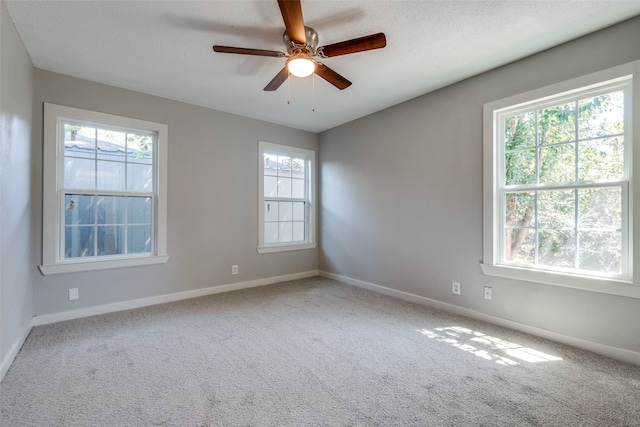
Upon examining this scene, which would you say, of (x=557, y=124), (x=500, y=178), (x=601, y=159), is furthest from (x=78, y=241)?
(x=601, y=159)

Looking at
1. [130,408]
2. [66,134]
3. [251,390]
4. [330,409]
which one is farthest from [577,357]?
[66,134]

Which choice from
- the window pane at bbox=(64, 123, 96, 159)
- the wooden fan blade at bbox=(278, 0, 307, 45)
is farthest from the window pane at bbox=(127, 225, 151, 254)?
the wooden fan blade at bbox=(278, 0, 307, 45)

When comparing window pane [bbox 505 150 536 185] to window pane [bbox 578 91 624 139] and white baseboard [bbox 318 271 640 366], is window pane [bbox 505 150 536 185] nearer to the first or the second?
window pane [bbox 578 91 624 139]

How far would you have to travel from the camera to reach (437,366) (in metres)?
2.02

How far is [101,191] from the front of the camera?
10.2 ft

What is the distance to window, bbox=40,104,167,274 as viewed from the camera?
9.23ft

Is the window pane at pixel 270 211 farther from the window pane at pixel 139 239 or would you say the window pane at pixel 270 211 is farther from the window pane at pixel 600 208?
the window pane at pixel 600 208

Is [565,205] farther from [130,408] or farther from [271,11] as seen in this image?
[130,408]

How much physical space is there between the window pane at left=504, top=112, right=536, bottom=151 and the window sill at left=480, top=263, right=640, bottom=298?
116cm

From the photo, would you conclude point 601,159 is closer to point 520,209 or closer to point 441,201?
point 520,209

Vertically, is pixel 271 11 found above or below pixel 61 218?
above

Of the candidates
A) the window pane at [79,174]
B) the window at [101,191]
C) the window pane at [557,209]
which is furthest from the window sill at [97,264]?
the window pane at [557,209]

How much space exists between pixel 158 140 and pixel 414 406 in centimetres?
365

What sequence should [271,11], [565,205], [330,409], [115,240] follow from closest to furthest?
[330,409], [271,11], [565,205], [115,240]
